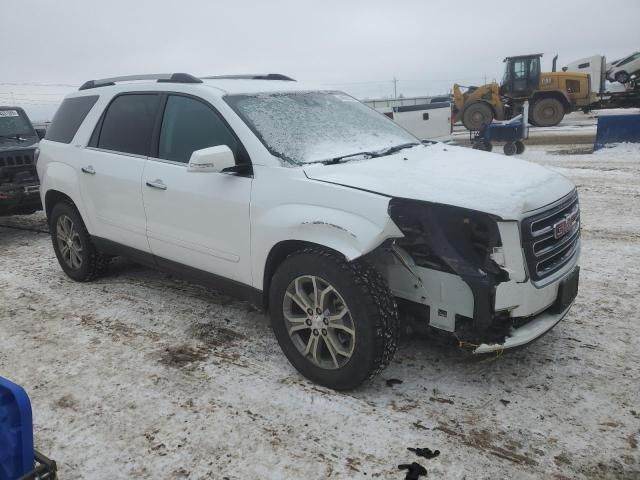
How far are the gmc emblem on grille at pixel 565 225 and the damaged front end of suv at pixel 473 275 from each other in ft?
0.04

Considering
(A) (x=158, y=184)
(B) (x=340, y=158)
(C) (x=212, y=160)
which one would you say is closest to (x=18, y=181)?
(A) (x=158, y=184)

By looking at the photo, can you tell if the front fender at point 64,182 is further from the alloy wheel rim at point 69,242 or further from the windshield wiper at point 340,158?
the windshield wiper at point 340,158

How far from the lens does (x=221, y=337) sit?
145 inches

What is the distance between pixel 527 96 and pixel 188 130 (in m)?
19.2

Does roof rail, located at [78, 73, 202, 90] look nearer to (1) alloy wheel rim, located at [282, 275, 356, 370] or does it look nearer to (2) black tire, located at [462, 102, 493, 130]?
(1) alloy wheel rim, located at [282, 275, 356, 370]

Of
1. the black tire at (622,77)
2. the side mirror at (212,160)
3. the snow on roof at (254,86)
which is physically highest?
the black tire at (622,77)

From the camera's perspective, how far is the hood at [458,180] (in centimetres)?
261

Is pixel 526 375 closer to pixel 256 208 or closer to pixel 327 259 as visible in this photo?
pixel 327 259

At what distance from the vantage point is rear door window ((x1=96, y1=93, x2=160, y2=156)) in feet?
13.0

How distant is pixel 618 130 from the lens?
42.8ft

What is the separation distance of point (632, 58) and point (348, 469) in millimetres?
25942

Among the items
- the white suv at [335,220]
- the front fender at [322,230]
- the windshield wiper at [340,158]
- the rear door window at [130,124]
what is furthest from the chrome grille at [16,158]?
the windshield wiper at [340,158]

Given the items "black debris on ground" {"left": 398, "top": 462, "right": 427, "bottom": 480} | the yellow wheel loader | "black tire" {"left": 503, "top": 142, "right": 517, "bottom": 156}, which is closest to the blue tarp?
"black tire" {"left": 503, "top": 142, "right": 517, "bottom": 156}

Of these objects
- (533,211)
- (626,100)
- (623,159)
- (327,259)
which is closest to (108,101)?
(327,259)
